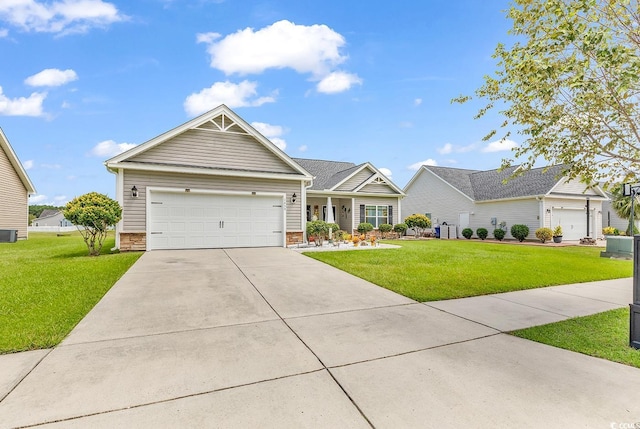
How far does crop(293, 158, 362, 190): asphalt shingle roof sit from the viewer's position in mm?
21062

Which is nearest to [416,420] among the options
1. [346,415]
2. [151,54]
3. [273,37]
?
[346,415]

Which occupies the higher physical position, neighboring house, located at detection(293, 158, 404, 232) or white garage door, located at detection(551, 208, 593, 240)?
neighboring house, located at detection(293, 158, 404, 232)

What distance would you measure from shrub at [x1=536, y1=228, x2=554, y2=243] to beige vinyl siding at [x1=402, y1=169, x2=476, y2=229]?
5.26 metres

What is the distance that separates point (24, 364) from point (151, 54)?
13681mm

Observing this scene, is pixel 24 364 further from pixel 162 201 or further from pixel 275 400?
pixel 162 201

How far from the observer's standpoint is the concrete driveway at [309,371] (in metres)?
2.39

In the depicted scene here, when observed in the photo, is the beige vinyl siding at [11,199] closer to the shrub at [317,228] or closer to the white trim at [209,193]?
the white trim at [209,193]

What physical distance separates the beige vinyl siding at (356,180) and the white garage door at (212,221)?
7212mm

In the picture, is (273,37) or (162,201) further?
(273,37)

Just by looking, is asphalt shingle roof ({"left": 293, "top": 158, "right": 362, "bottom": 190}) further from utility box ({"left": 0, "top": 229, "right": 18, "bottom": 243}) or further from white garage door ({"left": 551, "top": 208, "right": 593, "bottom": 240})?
utility box ({"left": 0, "top": 229, "right": 18, "bottom": 243})

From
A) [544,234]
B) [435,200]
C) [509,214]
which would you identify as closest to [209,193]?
[544,234]

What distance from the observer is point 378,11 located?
465 inches

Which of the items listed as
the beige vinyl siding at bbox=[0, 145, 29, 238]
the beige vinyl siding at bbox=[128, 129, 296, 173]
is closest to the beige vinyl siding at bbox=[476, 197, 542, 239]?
the beige vinyl siding at bbox=[128, 129, 296, 173]

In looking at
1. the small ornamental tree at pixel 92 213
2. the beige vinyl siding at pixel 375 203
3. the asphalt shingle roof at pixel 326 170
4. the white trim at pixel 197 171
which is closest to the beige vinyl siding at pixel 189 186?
the white trim at pixel 197 171
